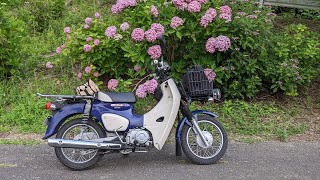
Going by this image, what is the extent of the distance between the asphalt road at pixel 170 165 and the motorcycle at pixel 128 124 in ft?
0.52

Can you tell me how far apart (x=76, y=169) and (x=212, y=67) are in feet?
8.28

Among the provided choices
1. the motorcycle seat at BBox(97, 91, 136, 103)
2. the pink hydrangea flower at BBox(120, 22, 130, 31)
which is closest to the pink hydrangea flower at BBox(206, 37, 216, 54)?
the pink hydrangea flower at BBox(120, 22, 130, 31)

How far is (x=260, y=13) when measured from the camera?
6.55 meters

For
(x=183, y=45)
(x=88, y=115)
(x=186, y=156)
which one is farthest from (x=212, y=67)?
(x=88, y=115)

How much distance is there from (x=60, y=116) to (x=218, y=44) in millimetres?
2376

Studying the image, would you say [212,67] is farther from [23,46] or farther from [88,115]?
[23,46]

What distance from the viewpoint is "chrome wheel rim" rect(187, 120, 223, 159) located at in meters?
4.71

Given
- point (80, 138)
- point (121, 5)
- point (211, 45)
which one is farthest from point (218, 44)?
point (80, 138)

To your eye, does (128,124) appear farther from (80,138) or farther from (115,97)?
(80,138)

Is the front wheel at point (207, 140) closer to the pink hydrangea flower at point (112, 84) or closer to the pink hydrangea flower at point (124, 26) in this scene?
the pink hydrangea flower at point (112, 84)

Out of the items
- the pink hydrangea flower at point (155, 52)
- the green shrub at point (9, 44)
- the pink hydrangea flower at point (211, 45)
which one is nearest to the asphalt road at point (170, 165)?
the pink hydrangea flower at point (155, 52)

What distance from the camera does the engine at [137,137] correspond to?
457 cm

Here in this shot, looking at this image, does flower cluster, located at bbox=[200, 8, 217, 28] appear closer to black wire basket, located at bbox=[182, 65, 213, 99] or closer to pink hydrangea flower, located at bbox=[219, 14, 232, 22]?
pink hydrangea flower, located at bbox=[219, 14, 232, 22]

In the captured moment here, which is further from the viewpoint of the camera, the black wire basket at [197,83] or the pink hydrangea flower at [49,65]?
the pink hydrangea flower at [49,65]
